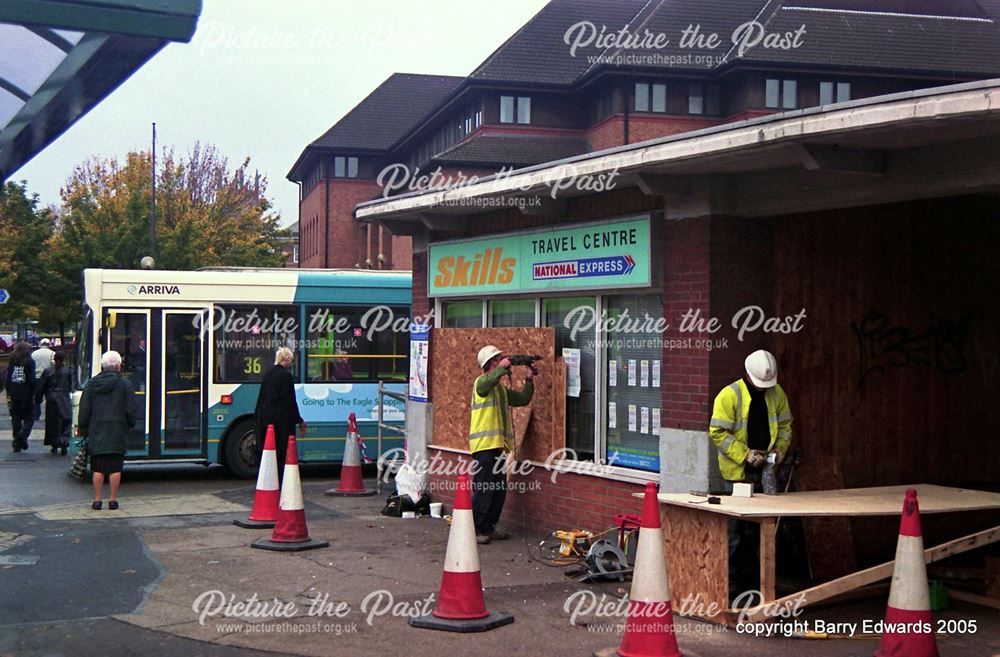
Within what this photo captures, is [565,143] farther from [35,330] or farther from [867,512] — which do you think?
[35,330]

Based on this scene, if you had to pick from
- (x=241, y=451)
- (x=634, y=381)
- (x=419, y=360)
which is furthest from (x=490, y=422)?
(x=241, y=451)

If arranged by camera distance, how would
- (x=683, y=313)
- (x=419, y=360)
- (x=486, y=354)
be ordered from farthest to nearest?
(x=419, y=360), (x=486, y=354), (x=683, y=313)

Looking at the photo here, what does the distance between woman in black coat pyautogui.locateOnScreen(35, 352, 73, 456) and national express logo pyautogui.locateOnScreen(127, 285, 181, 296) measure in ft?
16.9

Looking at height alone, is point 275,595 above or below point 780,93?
below

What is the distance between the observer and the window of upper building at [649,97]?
4338 cm

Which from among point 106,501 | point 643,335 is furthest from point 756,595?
point 106,501

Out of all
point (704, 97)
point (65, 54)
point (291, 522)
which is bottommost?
point (291, 522)

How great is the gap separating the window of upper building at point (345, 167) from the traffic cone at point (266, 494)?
50.8 metres

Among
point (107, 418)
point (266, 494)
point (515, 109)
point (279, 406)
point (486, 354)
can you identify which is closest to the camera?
point (486, 354)

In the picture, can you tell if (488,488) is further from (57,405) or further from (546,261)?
(57,405)

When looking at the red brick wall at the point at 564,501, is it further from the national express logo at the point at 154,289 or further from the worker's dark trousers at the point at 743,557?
the national express logo at the point at 154,289

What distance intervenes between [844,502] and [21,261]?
37.0 m

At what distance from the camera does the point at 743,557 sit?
26.1 feet

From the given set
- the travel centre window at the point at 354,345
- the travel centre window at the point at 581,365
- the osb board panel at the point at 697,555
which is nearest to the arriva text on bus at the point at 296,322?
the travel centre window at the point at 354,345
